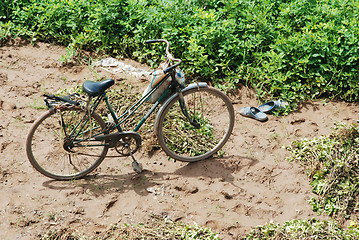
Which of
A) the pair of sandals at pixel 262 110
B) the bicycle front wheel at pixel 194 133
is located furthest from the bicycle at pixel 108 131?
the pair of sandals at pixel 262 110

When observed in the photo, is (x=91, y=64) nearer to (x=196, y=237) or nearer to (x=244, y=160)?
(x=244, y=160)

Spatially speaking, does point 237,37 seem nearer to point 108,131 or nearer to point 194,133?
point 194,133

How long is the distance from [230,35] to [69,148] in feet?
9.54

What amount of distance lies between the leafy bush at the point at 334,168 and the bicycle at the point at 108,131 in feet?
3.29

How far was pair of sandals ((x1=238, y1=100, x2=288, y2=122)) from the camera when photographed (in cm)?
576

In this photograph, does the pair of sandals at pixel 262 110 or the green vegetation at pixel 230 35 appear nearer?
the pair of sandals at pixel 262 110

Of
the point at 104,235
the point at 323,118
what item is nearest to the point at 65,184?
the point at 104,235

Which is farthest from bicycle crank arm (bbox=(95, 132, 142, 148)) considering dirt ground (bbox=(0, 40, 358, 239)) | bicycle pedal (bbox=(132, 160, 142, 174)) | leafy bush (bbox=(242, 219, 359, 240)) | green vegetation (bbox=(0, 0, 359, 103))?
green vegetation (bbox=(0, 0, 359, 103))

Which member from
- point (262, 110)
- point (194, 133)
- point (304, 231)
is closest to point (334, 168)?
point (304, 231)

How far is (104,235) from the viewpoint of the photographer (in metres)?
4.18

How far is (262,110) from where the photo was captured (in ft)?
19.2

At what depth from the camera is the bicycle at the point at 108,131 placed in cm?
450

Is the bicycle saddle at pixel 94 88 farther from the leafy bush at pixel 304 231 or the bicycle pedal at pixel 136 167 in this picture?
the leafy bush at pixel 304 231

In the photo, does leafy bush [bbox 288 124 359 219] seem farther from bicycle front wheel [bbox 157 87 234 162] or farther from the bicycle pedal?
the bicycle pedal
